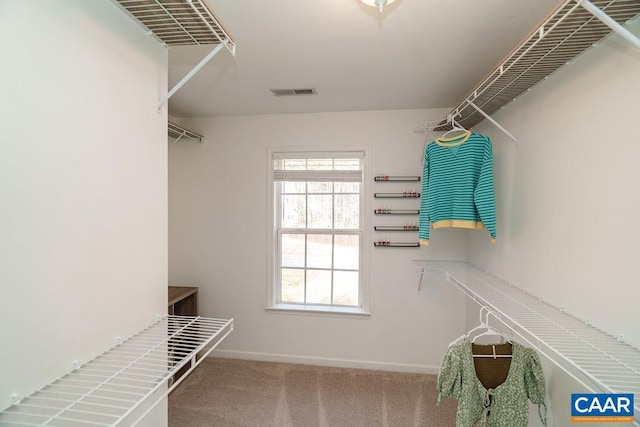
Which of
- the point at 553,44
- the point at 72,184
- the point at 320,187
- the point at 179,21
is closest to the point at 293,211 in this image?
the point at 320,187

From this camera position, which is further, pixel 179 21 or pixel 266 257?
pixel 266 257

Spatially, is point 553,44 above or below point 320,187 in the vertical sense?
above

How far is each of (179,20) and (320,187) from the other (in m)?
1.94

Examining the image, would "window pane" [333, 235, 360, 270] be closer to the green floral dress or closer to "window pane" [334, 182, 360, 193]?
"window pane" [334, 182, 360, 193]

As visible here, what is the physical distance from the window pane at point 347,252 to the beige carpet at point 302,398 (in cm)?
→ 95

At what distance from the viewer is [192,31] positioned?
3.90ft

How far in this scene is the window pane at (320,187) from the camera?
2.91 metres

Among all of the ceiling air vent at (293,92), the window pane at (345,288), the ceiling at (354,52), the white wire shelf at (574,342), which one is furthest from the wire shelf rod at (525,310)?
the ceiling air vent at (293,92)

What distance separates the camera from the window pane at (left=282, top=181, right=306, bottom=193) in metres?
2.94

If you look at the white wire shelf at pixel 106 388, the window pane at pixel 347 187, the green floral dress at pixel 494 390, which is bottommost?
the green floral dress at pixel 494 390

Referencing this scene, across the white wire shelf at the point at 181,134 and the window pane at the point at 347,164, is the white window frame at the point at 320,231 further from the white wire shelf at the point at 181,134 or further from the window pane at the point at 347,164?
the white wire shelf at the point at 181,134

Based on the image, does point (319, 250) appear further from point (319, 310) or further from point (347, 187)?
point (347, 187)

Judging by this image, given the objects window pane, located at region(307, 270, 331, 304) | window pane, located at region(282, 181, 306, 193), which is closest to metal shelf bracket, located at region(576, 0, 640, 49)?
window pane, located at region(282, 181, 306, 193)

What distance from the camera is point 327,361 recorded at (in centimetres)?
Answer: 281
